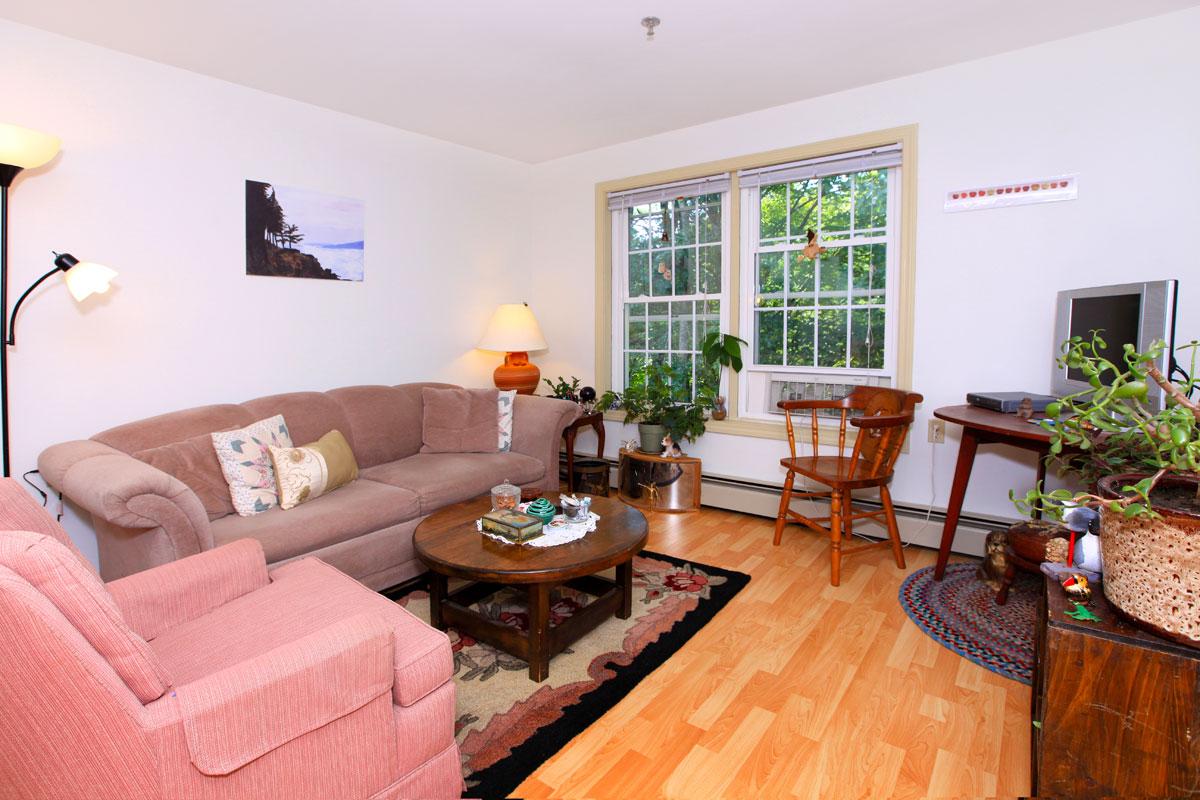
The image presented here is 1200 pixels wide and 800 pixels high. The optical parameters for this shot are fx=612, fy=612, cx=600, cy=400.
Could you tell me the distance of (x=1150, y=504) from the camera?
1.14 metres

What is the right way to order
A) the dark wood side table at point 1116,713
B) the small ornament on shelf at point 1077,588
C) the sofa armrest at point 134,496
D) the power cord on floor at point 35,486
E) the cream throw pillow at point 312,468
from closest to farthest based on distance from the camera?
the dark wood side table at point 1116,713, the small ornament on shelf at point 1077,588, the sofa armrest at point 134,496, the power cord on floor at point 35,486, the cream throw pillow at point 312,468

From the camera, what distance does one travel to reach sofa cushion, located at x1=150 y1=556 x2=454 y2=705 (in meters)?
1.47

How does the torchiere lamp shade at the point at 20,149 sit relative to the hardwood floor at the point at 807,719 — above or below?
above

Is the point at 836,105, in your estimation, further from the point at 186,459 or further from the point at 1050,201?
the point at 186,459

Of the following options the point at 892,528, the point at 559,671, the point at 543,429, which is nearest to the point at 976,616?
the point at 892,528


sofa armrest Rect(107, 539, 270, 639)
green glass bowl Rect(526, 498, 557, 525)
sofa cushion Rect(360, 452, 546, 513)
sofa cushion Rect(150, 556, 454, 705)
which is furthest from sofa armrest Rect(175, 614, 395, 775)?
sofa cushion Rect(360, 452, 546, 513)

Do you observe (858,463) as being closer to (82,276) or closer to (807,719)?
(807,719)

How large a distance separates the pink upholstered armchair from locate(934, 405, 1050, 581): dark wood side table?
7.20 feet

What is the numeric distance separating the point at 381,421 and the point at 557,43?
2.22 meters

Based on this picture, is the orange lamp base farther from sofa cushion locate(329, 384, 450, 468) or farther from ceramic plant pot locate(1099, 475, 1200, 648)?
ceramic plant pot locate(1099, 475, 1200, 648)

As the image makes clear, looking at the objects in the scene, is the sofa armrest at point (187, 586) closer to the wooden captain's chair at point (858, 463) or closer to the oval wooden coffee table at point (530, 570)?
the oval wooden coffee table at point (530, 570)

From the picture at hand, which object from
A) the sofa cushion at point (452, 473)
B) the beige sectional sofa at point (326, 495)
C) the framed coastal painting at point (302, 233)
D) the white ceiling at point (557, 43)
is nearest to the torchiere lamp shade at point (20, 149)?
the white ceiling at point (557, 43)

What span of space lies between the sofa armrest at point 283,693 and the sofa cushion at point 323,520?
1.26m

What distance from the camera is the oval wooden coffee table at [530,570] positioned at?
2105 millimetres
